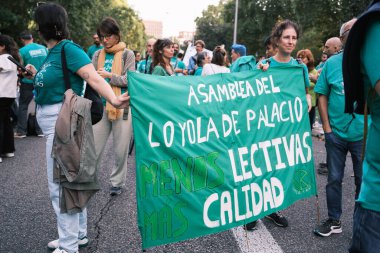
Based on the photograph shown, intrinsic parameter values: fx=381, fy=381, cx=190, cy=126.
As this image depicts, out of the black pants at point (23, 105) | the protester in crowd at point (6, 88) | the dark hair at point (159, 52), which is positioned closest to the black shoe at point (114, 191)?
the dark hair at point (159, 52)

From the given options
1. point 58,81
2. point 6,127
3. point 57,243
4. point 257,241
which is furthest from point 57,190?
point 6,127

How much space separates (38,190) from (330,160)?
11.2 feet

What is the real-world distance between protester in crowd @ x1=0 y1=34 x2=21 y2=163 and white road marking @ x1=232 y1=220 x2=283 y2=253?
4.37 meters

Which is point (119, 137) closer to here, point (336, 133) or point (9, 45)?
point (336, 133)

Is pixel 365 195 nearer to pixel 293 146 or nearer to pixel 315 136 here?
pixel 293 146

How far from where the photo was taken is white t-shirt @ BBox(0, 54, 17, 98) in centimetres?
596

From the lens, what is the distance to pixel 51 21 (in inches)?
107

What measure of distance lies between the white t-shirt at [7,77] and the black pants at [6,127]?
14 centimetres

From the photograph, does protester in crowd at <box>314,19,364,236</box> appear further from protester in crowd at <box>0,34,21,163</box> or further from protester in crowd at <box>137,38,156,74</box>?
protester in crowd at <box>0,34,21,163</box>

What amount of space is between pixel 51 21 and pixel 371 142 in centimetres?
224

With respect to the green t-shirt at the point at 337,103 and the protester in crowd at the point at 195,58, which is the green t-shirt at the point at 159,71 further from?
the protester in crowd at the point at 195,58

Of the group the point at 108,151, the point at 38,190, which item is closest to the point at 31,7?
the point at 108,151

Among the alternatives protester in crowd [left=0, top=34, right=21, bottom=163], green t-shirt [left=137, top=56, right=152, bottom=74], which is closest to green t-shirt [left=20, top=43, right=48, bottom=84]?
protester in crowd [left=0, top=34, right=21, bottom=163]

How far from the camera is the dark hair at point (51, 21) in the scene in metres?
2.71
